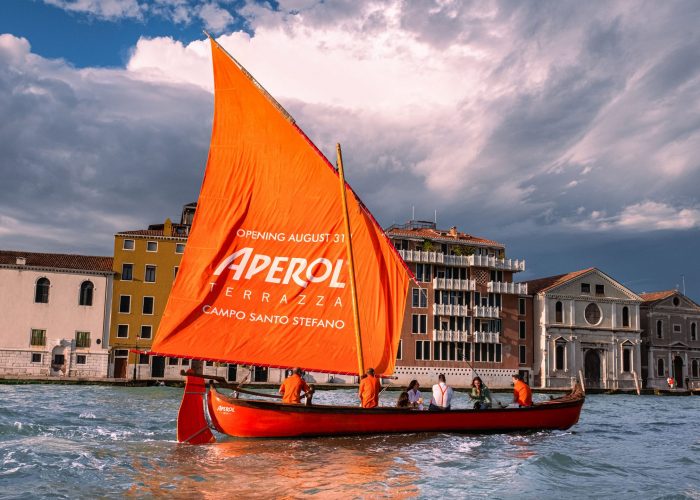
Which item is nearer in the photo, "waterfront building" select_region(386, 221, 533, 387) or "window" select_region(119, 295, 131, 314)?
"window" select_region(119, 295, 131, 314)

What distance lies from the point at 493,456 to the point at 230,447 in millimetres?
6079

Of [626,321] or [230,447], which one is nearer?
[230,447]

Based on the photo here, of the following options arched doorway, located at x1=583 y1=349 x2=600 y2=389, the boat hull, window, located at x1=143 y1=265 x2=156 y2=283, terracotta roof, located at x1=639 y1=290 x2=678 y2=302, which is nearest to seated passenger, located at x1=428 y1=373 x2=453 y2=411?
the boat hull

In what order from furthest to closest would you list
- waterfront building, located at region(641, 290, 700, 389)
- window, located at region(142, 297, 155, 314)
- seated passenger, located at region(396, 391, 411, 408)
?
waterfront building, located at region(641, 290, 700, 389) → window, located at region(142, 297, 155, 314) → seated passenger, located at region(396, 391, 411, 408)

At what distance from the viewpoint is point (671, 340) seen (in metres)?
65.3

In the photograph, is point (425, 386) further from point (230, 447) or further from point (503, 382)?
point (230, 447)

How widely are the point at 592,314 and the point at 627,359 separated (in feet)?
17.4

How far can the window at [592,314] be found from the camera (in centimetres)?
6114

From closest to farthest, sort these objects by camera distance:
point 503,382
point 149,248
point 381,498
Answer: point 381,498
point 149,248
point 503,382

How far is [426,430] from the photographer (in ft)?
59.7

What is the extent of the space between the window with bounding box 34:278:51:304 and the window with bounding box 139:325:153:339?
691 centimetres

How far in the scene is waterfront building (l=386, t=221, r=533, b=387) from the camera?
54.8 m

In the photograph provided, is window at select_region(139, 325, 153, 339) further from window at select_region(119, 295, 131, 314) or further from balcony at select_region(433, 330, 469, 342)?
balcony at select_region(433, 330, 469, 342)

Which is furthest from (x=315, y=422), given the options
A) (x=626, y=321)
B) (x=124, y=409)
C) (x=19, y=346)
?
(x=626, y=321)
